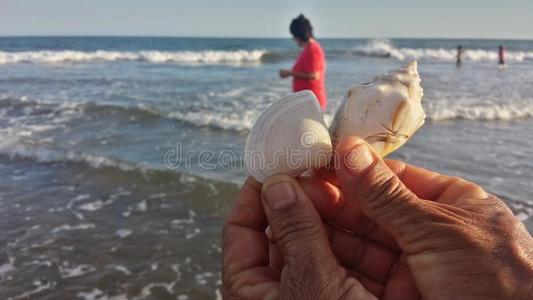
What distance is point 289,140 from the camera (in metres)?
1.82

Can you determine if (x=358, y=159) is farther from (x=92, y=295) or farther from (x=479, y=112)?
(x=479, y=112)

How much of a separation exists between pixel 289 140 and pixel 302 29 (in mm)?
4832

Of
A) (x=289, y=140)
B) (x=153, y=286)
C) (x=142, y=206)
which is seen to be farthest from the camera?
(x=142, y=206)

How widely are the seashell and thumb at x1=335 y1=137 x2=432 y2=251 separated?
15cm

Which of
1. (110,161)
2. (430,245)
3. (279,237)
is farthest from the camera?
(110,161)

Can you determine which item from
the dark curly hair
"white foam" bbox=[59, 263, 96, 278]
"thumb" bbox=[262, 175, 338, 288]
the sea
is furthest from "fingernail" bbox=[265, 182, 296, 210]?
the dark curly hair

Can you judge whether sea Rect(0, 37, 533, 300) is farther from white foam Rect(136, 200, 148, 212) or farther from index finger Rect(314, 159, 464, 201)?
index finger Rect(314, 159, 464, 201)

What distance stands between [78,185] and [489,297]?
5.32 m

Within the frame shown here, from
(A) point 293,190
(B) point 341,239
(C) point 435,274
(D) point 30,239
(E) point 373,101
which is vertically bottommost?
(D) point 30,239

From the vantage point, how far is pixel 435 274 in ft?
4.86

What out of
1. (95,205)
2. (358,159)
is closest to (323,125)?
(358,159)

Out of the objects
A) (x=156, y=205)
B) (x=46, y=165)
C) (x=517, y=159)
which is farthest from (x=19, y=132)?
(x=517, y=159)

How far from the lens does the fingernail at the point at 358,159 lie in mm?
1622

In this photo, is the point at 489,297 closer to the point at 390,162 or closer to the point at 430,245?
the point at 430,245
